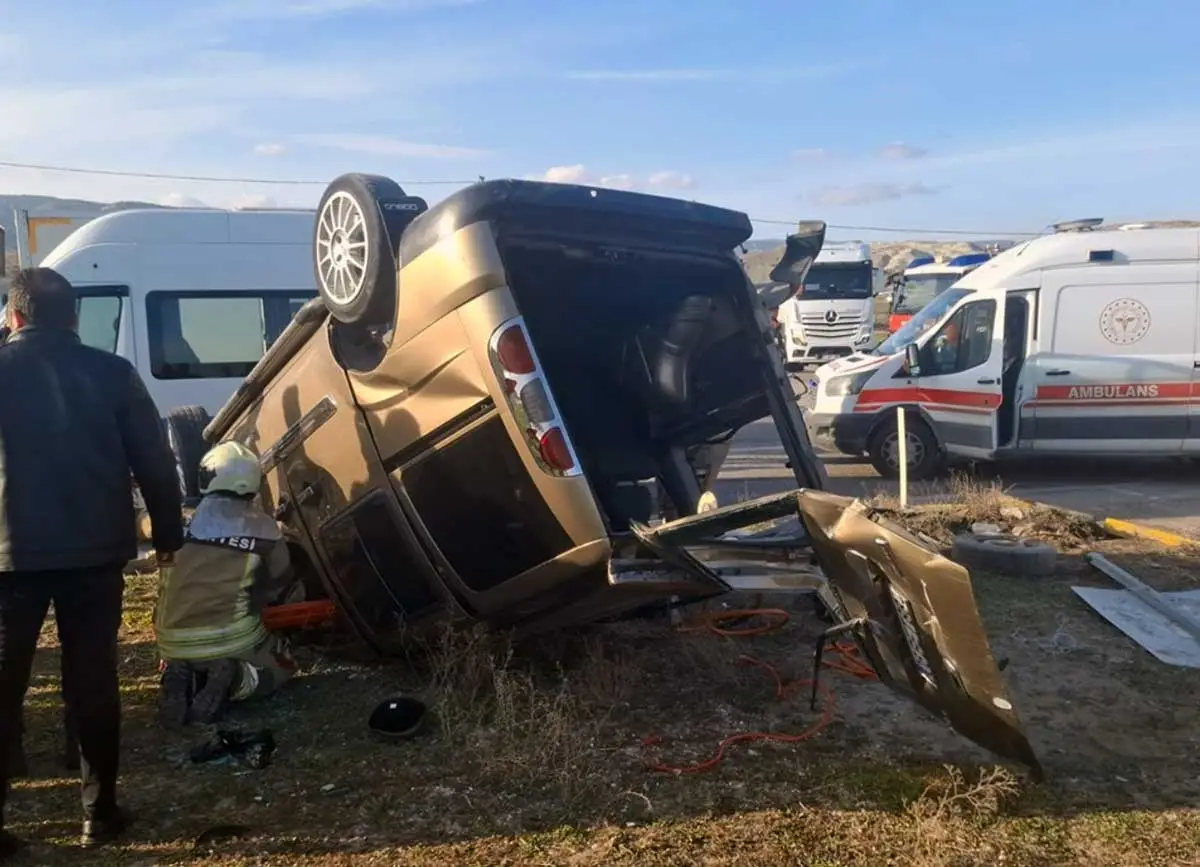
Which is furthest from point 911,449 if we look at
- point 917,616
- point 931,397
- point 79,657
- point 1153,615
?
point 79,657

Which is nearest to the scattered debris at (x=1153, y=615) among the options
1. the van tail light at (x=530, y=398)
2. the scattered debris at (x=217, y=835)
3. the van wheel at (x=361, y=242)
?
the van tail light at (x=530, y=398)

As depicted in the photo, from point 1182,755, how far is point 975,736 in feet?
3.67

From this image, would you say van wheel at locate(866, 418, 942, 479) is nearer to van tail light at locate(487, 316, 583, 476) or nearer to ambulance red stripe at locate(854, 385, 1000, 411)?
ambulance red stripe at locate(854, 385, 1000, 411)

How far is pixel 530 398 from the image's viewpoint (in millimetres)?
3467

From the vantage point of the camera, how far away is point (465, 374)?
11.7 feet

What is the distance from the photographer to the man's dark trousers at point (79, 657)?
3320 mm

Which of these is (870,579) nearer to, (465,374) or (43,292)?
(465,374)

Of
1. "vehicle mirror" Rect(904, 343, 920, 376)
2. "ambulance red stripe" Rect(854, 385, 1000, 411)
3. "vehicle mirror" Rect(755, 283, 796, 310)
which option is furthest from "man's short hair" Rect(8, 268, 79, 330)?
"vehicle mirror" Rect(904, 343, 920, 376)

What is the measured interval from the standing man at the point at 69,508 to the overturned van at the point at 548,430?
0.93m

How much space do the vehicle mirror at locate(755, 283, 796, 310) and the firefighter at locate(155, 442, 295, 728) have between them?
232cm

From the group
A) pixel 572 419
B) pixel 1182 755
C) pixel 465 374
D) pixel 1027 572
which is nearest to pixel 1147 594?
pixel 1027 572

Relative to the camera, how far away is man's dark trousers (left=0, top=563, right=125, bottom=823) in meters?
3.32

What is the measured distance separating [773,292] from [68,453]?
9.10 ft

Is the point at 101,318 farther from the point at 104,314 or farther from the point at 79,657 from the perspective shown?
the point at 79,657
